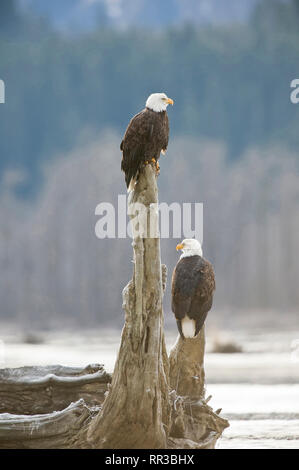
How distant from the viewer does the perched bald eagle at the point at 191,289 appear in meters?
6.05

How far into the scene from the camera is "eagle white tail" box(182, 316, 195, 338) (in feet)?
20.0

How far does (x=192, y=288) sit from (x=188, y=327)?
37 cm

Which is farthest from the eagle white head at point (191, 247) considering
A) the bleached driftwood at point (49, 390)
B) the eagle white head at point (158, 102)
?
the bleached driftwood at point (49, 390)

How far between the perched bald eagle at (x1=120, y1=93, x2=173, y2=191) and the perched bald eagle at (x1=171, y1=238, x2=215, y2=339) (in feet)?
2.72

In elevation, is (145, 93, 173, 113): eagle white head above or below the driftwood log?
above

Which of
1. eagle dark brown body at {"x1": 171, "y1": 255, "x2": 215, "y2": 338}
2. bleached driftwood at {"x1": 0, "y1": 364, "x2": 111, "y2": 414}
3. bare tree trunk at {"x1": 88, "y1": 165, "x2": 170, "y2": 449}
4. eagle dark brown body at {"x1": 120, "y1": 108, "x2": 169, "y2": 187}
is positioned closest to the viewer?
bare tree trunk at {"x1": 88, "y1": 165, "x2": 170, "y2": 449}

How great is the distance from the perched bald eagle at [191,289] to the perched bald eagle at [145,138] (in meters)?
0.83

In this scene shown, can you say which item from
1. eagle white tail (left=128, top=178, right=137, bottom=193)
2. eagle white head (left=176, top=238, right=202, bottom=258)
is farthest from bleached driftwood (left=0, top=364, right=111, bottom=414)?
eagle white tail (left=128, top=178, right=137, bottom=193)

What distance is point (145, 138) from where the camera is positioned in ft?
18.8

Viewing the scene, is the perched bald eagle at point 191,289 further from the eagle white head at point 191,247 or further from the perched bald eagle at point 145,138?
the perched bald eagle at point 145,138

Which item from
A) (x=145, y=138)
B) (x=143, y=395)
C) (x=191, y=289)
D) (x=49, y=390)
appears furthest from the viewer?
(x=49, y=390)

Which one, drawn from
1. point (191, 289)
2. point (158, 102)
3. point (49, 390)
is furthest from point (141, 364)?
point (158, 102)

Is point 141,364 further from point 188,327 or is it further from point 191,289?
point 191,289

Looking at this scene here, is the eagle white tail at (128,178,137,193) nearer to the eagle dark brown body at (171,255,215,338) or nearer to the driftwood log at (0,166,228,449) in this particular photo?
the driftwood log at (0,166,228,449)
